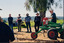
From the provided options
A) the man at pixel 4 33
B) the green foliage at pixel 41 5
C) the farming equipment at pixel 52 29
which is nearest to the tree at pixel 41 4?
the green foliage at pixel 41 5

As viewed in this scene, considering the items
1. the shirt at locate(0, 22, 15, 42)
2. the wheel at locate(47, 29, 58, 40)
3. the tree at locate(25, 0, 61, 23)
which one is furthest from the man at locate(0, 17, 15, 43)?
the tree at locate(25, 0, 61, 23)

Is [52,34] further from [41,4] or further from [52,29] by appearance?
[41,4]

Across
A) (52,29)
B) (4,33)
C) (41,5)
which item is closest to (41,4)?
(41,5)

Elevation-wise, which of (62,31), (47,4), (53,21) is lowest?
(62,31)

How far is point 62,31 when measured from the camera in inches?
310

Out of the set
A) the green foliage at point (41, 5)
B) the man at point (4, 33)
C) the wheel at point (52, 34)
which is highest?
the green foliage at point (41, 5)

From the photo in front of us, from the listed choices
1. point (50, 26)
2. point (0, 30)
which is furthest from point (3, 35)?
point (50, 26)

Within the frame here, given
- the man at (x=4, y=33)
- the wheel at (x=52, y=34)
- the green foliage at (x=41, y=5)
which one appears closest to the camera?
the man at (x=4, y=33)

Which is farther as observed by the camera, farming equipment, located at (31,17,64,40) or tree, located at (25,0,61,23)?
tree, located at (25,0,61,23)

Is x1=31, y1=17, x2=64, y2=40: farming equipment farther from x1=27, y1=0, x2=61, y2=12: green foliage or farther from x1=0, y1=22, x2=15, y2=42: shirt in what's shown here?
x1=27, y1=0, x2=61, y2=12: green foliage

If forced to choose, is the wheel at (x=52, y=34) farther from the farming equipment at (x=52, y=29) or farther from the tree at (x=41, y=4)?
the tree at (x=41, y=4)

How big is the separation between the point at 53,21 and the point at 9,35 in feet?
17.3

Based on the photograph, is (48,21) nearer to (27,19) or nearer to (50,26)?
(50,26)

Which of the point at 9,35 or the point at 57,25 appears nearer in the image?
the point at 9,35
